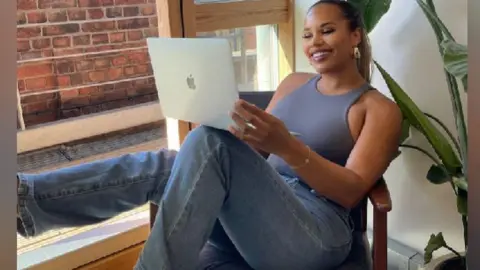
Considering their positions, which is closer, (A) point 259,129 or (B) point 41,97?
(A) point 259,129

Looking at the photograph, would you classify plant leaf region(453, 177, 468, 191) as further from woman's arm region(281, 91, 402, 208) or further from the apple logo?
the apple logo

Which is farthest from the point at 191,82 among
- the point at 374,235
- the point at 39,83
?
the point at 39,83

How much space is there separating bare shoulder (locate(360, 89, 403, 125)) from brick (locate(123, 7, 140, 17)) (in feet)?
4.00

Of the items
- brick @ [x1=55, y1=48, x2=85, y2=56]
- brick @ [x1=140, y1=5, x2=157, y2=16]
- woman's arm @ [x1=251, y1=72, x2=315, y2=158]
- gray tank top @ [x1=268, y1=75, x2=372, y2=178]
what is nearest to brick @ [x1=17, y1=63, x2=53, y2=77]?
brick @ [x1=55, y1=48, x2=85, y2=56]

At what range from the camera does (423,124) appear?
5.16 ft

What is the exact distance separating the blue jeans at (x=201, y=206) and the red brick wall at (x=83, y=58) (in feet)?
3.60

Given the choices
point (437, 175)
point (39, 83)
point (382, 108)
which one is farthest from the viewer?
point (39, 83)

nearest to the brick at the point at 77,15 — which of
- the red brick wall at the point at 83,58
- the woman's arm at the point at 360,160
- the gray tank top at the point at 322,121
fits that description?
the red brick wall at the point at 83,58

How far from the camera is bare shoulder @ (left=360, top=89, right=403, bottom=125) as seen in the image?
1486 mm

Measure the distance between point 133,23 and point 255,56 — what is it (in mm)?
577

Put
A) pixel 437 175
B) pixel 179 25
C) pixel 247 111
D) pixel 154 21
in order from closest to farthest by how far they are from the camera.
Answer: pixel 247 111 → pixel 437 175 → pixel 179 25 → pixel 154 21

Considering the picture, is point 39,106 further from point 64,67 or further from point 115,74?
point 115,74

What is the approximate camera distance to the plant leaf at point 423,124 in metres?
1.57

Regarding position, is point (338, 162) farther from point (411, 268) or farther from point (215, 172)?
point (411, 268)
